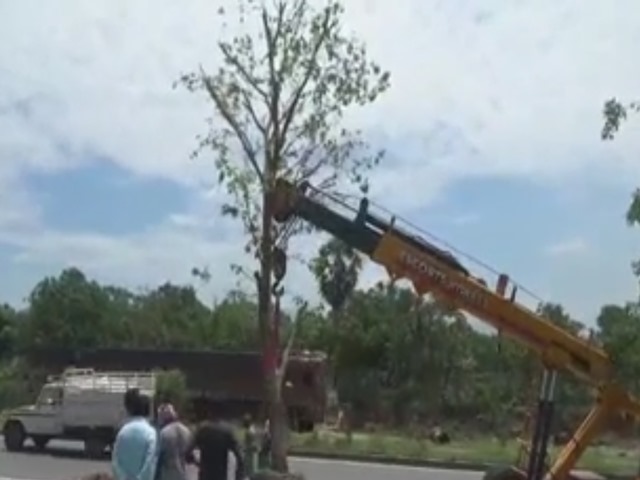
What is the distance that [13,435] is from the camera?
46.0 metres

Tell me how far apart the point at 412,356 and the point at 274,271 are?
3632cm

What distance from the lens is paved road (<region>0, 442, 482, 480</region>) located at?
35.7m

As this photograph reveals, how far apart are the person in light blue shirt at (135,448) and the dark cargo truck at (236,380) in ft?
139

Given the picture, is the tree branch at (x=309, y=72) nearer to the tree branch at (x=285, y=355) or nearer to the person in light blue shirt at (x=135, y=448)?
the tree branch at (x=285, y=355)

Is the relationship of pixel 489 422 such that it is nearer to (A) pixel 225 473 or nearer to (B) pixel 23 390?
(B) pixel 23 390

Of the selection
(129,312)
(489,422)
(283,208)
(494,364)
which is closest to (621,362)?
(283,208)

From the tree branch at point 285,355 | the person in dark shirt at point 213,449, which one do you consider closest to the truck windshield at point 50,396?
the tree branch at point 285,355

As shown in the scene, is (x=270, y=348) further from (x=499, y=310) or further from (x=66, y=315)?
(x=66, y=315)

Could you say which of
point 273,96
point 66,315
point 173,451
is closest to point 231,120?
point 273,96

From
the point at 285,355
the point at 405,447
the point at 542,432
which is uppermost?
the point at 285,355

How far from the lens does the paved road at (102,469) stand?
117ft

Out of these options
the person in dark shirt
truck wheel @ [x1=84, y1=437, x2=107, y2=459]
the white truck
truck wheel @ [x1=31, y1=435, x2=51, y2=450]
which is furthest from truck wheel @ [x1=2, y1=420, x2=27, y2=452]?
the person in dark shirt

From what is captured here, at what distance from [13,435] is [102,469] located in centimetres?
1096

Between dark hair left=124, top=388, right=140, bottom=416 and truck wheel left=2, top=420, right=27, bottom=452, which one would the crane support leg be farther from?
truck wheel left=2, top=420, right=27, bottom=452
